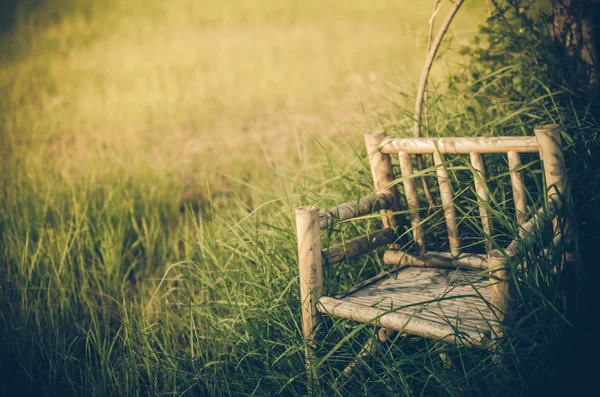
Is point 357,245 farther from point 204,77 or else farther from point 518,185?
point 204,77

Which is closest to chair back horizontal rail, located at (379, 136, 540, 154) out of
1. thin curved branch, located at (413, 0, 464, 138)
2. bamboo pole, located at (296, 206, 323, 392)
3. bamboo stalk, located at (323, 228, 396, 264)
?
thin curved branch, located at (413, 0, 464, 138)

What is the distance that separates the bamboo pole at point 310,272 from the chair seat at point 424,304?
1.5 inches

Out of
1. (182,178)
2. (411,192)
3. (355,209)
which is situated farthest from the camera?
(182,178)

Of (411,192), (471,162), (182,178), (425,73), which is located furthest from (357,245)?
(182,178)

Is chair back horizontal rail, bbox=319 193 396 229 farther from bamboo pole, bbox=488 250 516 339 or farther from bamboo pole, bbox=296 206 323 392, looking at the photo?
bamboo pole, bbox=488 250 516 339

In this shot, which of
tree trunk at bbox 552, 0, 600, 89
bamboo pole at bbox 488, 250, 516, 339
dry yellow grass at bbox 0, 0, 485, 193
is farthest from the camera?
dry yellow grass at bbox 0, 0, 485, 193

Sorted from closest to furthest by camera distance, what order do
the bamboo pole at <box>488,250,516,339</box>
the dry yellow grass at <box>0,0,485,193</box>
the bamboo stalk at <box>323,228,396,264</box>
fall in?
the bamboo pole at <box>488,250,516,339</box> → the bamboo stalk at <box>323,228,396,264</box> → the dry yellow grass at <box>0,0,485,193</box>

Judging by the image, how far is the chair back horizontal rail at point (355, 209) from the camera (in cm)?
150

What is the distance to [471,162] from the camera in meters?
1.57

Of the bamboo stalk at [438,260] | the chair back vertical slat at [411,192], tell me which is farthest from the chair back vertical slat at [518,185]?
the chair back vertical slat at [411,192]

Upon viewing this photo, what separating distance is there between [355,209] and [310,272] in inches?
9.8

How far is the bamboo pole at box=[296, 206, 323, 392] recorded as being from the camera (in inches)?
57.0

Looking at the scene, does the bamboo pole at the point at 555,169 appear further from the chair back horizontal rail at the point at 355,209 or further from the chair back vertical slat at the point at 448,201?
the chair back horizontal rail at the point at 355,209

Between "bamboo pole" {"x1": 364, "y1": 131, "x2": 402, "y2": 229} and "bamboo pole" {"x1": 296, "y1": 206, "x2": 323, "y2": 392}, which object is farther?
"bamboo pole" {"x1": 364, "y1": 131, "x2": 402, "y2": 229}
